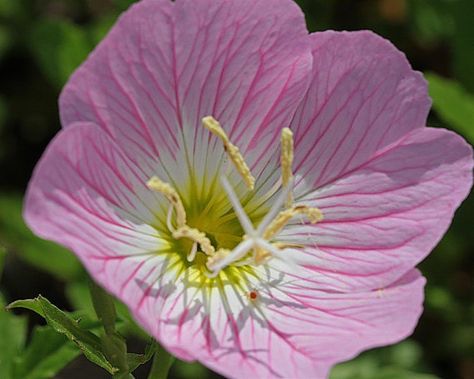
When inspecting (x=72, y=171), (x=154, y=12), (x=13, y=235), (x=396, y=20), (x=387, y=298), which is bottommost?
(x=13, y=235)

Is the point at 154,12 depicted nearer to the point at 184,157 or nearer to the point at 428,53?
the point at 184,157

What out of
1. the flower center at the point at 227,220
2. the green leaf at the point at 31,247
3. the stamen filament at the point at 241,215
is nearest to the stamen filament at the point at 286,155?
the flower center at the point at 227,220

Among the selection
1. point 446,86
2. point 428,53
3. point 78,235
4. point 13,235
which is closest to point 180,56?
point 78,235

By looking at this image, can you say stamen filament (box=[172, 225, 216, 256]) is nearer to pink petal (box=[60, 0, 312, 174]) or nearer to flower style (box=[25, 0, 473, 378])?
flower style (box=[25, 0, 473, 378])

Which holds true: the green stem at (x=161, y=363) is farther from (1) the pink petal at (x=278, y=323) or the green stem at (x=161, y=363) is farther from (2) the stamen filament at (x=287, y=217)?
(2) the stamen filament at (x=287, y=217)

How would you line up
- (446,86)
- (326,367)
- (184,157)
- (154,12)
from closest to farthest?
(326,367) → (154,12) → (184,157) → (446,86)

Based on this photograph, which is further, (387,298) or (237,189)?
(237,189)
